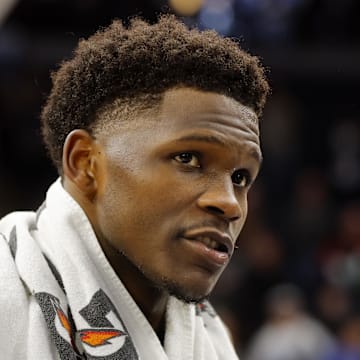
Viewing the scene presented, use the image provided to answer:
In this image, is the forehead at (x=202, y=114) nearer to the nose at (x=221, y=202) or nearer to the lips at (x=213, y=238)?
the nose at (x=221, y=202)

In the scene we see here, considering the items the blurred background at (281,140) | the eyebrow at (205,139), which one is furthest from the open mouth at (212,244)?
the blurred background at (281,140)

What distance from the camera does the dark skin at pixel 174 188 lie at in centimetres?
253

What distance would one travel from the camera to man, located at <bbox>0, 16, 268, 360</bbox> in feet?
8.09

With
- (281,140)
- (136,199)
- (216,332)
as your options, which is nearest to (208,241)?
(136,199)

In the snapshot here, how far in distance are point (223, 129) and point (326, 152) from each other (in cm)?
768

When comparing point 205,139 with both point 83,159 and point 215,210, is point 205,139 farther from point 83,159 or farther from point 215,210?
point 83,159

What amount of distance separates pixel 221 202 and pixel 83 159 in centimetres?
44

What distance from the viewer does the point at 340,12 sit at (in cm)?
963

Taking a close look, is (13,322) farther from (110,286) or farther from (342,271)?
(342,271)

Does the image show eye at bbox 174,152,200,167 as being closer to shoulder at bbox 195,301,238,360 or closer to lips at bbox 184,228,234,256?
lips at bbox 184,228,234,256

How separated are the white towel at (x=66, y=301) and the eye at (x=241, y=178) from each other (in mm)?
441

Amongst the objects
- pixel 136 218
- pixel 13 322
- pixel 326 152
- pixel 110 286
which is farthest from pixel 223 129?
pixel 326 152

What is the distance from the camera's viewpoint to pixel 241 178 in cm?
269

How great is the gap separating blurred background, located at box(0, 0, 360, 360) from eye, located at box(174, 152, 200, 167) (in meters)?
5.17
